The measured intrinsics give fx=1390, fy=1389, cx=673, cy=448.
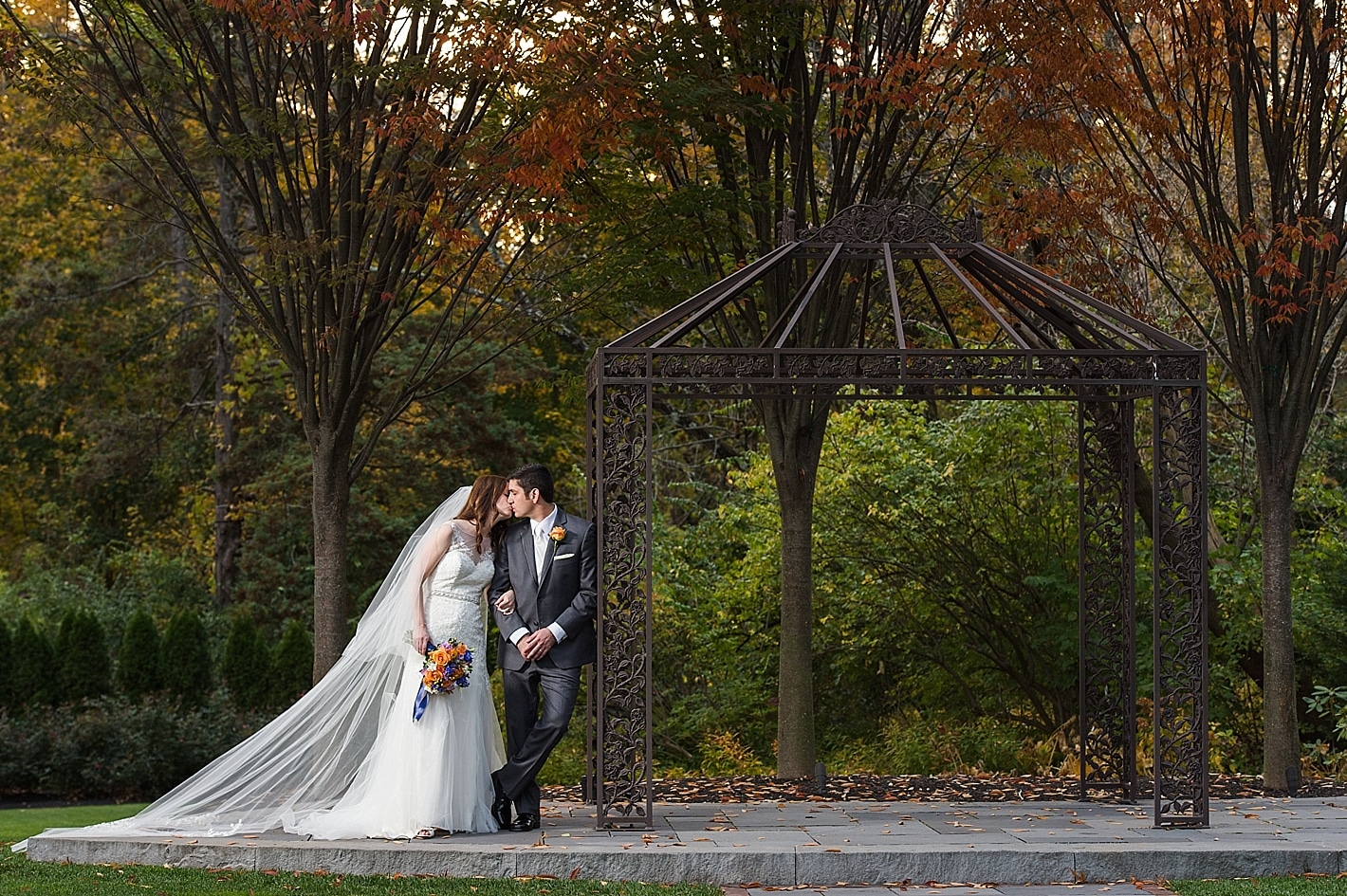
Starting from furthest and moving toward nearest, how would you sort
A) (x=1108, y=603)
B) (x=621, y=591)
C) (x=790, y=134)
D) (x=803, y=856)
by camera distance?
(x=790, y=134) < (x=1108, y=603) < (x=621, y=591) < (x=803, y=856)

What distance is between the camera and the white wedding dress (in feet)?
26.1

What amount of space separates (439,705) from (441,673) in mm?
208

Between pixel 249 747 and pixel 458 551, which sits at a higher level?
pixel 458 551

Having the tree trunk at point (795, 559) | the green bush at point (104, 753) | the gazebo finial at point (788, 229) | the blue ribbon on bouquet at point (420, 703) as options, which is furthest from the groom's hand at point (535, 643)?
the green bush at point (104, 753)

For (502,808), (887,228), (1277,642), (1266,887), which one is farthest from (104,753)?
(1266,887)

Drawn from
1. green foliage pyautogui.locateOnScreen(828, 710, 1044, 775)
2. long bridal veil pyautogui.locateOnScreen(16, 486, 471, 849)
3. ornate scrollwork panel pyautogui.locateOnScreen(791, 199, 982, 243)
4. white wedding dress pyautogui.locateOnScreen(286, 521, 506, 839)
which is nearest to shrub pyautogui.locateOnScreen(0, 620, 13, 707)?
long bridal veil pyautogui.locateOnScreen(16, 486, 471, 849)

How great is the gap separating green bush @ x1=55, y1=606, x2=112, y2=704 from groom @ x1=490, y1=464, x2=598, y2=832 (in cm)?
873

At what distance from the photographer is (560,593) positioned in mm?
8516

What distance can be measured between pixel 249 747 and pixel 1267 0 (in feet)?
26.7

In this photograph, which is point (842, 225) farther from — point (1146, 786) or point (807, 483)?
point (1146, 786)

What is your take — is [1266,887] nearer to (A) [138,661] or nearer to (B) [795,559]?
(B) [795,559]

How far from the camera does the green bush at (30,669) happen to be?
15.2m

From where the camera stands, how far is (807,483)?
36.7 ft

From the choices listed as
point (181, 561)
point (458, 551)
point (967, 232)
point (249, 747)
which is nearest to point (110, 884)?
point (249, 747)
